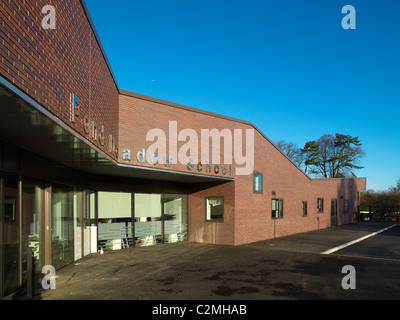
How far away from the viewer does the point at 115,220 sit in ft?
48.6

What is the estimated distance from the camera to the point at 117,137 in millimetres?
11398

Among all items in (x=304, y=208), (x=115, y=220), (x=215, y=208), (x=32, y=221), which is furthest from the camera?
(x=304, y=208)

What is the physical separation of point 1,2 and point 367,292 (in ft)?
30.3

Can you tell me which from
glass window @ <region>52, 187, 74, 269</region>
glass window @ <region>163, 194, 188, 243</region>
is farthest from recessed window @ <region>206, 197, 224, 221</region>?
glass window @ <region>52, 187, 74, 269</region>

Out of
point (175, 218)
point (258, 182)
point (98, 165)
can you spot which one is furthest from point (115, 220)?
point (258, 182)

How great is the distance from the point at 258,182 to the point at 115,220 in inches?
323

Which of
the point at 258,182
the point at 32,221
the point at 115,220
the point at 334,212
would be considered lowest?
the point at 334,212

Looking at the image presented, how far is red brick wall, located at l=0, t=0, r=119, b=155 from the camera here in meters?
4.45

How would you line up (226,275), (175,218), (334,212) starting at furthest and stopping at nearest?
1. (334,212)
2. (175,218)
3. (226,275)

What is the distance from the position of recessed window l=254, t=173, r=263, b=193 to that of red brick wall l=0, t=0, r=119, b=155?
10554 mm

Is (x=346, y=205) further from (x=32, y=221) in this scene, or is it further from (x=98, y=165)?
(x=32, y=221)

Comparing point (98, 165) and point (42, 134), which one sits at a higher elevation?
point (42, 134)

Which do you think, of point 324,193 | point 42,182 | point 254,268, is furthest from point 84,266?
point 324,193

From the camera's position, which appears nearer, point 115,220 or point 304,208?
point 115,220
